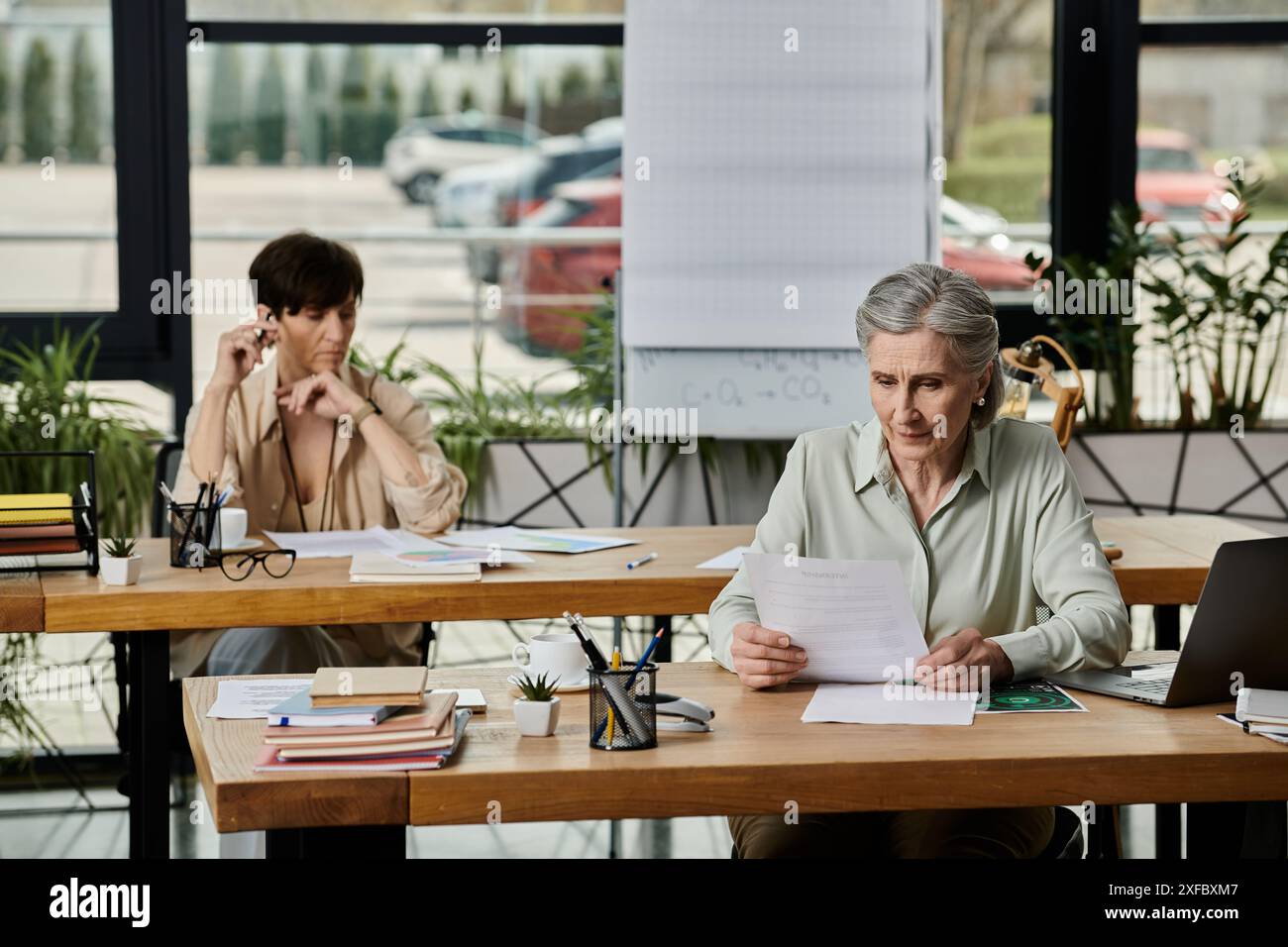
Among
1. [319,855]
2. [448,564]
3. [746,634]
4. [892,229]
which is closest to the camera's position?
[319,855]

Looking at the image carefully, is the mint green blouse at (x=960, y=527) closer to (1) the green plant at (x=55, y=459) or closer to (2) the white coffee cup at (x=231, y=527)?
(2) the white coffee cup at (x=231, y=527)

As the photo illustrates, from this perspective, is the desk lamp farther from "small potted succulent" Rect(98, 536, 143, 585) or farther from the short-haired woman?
"small potted succulent" Rect(98, 536, 143, 585)

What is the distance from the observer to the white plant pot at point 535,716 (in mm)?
1820

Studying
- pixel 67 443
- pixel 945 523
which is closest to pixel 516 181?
pixel 67 443

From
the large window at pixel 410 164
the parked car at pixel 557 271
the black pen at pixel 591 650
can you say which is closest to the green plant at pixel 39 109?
the large window at pixel 410 164

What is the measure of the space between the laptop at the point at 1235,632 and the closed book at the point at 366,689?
932 millimetres

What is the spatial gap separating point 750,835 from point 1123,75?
340 cm

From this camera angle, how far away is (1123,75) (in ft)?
15.5

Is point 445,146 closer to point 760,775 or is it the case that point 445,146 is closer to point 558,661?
point 558,661

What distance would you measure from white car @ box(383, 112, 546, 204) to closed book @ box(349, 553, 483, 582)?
208 cm

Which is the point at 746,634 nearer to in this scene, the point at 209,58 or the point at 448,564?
the point at 448,564

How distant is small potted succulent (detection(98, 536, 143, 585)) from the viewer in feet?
8.87
